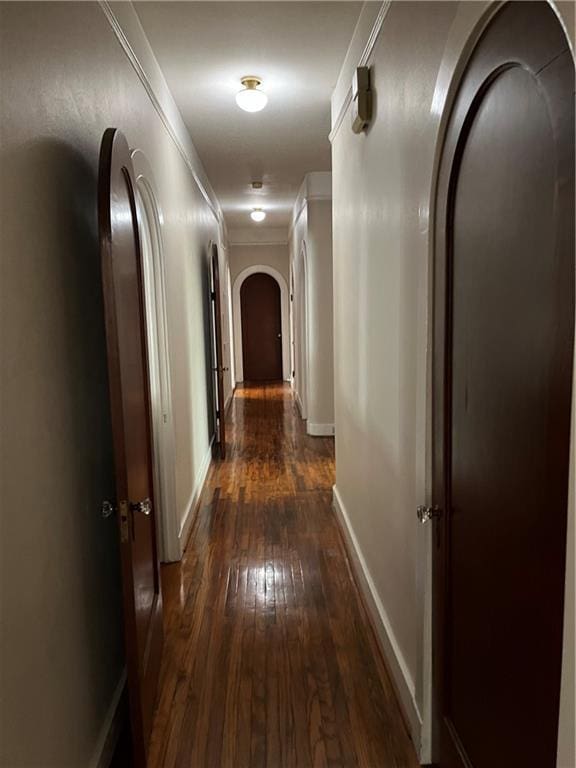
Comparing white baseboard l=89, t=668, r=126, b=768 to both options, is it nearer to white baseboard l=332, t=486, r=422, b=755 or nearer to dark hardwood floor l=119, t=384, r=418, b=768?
dark hardwood floor l=119, t=384, r=418, b=768

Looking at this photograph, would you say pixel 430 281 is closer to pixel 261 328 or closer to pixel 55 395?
pixel 55 395

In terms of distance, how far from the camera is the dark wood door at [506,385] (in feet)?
3.07

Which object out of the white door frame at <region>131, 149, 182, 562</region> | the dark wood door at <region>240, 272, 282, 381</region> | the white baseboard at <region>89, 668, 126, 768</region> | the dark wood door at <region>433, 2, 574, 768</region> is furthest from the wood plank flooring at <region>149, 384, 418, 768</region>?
the dark wood door at <region>240, 272, 282, 381</region>

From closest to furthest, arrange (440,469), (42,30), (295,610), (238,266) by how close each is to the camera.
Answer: (42,30) → (440,469) → (295,610) → (238,266)

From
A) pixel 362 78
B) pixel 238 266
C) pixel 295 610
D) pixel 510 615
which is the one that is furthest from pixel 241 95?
pixel 238 266

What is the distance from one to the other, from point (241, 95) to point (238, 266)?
7137 mm

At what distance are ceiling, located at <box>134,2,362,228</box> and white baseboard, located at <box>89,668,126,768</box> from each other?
9.10 ft

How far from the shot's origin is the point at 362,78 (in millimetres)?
2396

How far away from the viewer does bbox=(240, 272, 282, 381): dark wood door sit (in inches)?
423

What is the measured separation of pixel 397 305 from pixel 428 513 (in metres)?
0.78

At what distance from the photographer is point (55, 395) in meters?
1.47

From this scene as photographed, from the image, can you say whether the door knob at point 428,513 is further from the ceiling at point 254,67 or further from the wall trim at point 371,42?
the ceiling at point 254,67

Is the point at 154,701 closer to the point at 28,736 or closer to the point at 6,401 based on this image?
the point at 28,736

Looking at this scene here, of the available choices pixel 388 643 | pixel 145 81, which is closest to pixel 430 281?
pixel 388 643
